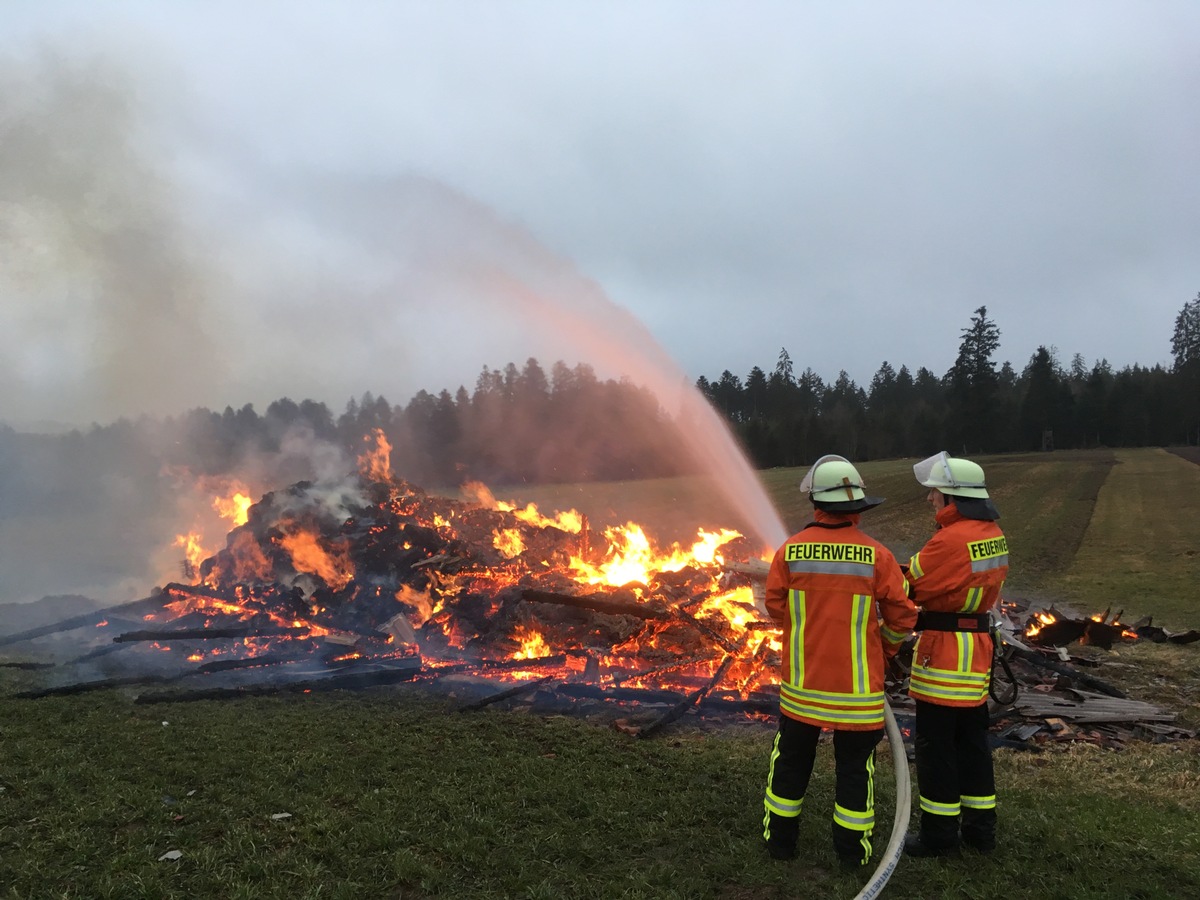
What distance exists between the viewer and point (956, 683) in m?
4.66

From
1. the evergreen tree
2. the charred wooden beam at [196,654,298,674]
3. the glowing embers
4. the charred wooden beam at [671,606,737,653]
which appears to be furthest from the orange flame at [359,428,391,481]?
the evergreen tree

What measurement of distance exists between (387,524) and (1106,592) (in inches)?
698

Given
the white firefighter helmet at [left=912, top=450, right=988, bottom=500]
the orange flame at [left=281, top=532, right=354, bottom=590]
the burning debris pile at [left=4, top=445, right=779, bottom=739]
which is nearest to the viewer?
the white firefighter helmet at [left=912, top=450, right=988, bottom=500]

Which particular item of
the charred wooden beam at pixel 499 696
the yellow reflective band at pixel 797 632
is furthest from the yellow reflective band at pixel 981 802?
the charred wooden beam at pixel 499 696

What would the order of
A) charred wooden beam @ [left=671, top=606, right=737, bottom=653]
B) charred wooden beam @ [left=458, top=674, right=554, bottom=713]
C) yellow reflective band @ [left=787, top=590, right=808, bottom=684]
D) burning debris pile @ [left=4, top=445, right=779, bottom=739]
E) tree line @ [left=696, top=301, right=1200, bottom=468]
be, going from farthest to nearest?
tree line @ [left=696, top=301, right=1200, bottom=468], charred wooden beam @ [left=671, top=606, right=737, bottom=653], burning debris pile @ [left=4, top=445, right=779, bottom=739], charred wooden beam @ [left=458, top=674, right=554, bottom=713], yellow reflective band @ [left=787, top=590, right=808, bottom=684]

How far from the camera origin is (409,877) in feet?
14.5

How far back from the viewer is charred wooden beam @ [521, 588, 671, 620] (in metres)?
11.0

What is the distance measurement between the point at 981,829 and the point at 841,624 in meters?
1.87

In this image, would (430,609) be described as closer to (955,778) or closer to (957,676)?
(955,778)

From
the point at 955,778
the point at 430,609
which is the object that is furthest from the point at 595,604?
the point at 955,778

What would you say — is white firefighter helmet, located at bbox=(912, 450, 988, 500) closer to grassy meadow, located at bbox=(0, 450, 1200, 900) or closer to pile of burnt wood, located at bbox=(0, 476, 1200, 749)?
grassy meadow, located at bbox=(0, 450, 1200, 900)

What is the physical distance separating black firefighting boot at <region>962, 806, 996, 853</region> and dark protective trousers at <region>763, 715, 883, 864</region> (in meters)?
0.80

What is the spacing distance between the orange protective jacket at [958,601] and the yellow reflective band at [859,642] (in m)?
0.69

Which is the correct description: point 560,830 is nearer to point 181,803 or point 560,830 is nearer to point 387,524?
point 181,803
